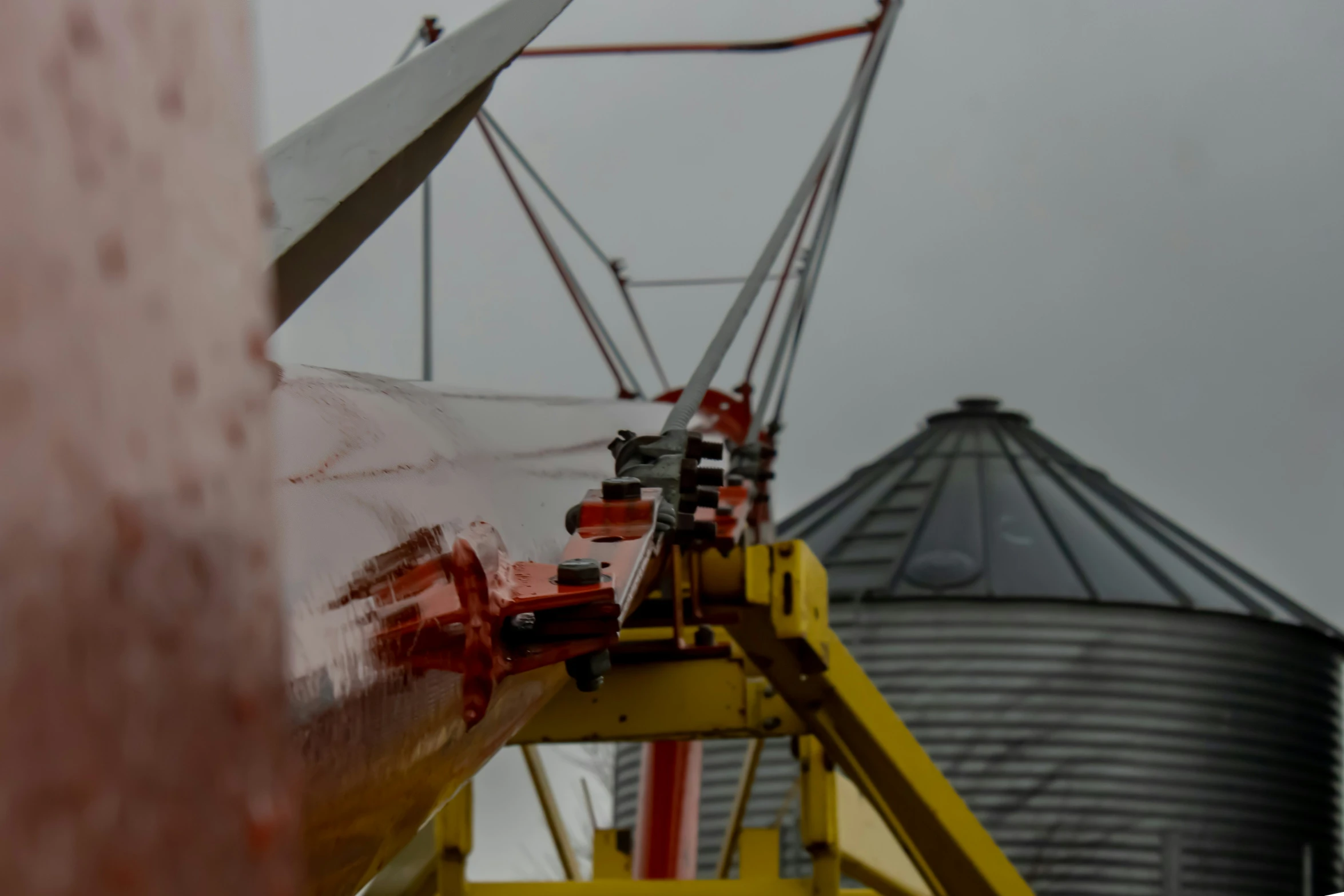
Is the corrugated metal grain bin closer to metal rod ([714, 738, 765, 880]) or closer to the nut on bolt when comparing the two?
metal rod ([714, 738, 765, 880])

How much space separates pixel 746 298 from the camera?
2092 mm

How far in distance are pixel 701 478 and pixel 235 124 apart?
161cm

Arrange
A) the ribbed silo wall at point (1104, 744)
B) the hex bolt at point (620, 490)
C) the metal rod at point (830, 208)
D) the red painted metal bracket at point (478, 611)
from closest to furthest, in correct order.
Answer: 1. the red painted metal bracket at point (478, 611)
2. the hex bolt at point (620, 490)
3. the metal rod at point (830, 208)
4. the ribbed silo wall at point (1104, 744)

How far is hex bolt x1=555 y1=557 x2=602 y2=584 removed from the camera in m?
1.19

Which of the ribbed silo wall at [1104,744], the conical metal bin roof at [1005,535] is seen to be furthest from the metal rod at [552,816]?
the conical metal bin roof at [1005,535]

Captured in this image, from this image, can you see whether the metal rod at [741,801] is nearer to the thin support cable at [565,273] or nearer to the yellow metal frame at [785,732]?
the yellow metal frame at [785,732]

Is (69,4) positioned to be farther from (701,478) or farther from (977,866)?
(977,866)

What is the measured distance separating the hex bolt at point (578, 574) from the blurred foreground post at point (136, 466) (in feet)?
2.85

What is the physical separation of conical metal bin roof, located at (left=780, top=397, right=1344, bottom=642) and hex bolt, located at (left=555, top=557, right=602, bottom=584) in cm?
905

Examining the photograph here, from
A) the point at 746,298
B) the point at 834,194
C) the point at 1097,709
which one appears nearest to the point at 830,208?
the point at 834,194

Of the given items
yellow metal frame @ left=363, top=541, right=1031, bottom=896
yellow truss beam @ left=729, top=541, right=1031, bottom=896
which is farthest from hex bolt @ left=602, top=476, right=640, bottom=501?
yellow truss beam @ left=729, top=541, right=1031, bottom=896

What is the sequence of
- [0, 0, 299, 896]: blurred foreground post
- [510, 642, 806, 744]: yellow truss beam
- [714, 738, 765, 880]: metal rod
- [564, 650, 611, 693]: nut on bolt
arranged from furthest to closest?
1. [714, 738, 765, 880]: metal rod
2. [510, 642, 806, 744]: yellow truss beam
3. [564, 650, 611, 693]: nut on bolt
4. [0, 0, 299, 896]: blurred foreground post

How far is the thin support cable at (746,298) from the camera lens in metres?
1.82

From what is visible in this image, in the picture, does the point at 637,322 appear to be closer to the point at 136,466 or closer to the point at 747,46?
the point at 747,46
